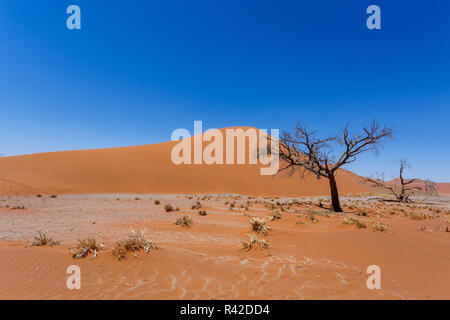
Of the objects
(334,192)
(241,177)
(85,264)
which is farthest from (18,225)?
(241,177)

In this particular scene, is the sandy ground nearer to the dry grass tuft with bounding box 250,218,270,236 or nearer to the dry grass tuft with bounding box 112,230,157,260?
the dry grass tuft with bounding box 112,230,157,260

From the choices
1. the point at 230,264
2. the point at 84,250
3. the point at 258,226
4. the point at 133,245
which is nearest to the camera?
the point at 230,264

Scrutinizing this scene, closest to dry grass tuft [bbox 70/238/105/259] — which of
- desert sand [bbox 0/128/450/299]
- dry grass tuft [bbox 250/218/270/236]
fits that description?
desert sand [bbox 0/128/450/299]

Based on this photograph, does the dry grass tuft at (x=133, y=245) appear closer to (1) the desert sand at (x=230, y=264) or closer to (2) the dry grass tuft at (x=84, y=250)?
(1) the desert sand at (x=230, y=264)

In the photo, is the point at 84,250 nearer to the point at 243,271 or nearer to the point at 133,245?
the point at 133,245

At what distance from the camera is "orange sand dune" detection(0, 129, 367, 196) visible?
30.0 metres

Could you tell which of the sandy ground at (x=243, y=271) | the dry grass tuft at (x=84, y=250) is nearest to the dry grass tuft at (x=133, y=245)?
the sandy ground at (x=243, y=271)

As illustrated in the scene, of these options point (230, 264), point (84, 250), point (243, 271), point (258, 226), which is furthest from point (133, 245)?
point (258, 226)

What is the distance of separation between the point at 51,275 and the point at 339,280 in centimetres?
470

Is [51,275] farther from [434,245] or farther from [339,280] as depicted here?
[434,245]

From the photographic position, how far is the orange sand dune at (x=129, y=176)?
1182 inches

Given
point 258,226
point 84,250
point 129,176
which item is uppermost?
point 129,176

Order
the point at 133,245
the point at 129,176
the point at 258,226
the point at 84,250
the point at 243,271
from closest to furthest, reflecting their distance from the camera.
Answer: the point at 243,271
the point at 84,250
the point at 133,245
the point at 258,226
the point at 129,176

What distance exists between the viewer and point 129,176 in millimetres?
36094
